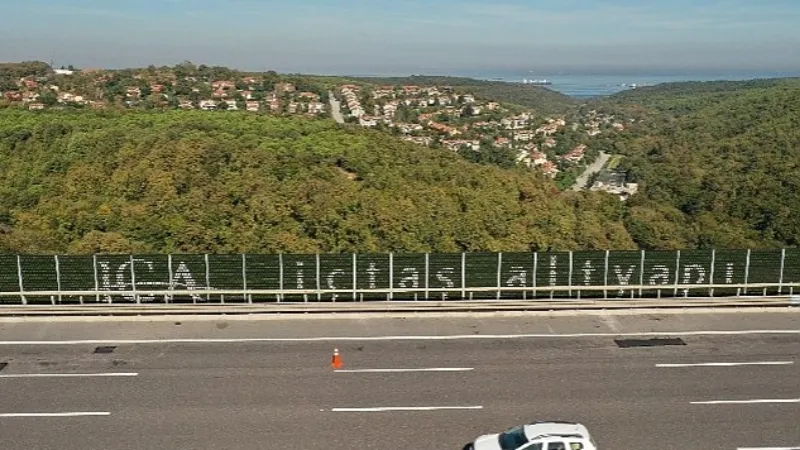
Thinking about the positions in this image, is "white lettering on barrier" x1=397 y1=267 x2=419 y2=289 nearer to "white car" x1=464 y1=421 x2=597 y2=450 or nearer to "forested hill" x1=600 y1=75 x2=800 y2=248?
"white car" x1=464 y1=421 x2=597 y2=450

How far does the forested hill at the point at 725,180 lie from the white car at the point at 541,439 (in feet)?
115

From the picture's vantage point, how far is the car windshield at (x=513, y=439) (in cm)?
1179

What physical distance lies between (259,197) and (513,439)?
3066 centimetres

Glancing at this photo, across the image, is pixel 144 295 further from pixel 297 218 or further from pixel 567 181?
pixel 567 181

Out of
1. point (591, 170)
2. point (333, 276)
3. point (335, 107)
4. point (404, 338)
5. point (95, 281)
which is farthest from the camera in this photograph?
point (335, 107)

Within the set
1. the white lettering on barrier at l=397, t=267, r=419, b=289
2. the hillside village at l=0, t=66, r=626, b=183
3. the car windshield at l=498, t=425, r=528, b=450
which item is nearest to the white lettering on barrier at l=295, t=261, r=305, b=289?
the white lettering on barrier at l=397, t=267, r=419, b=289

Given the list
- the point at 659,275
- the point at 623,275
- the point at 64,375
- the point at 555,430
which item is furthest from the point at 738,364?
the point at 64,375

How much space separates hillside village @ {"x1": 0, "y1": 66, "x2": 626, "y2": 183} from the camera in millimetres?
90306

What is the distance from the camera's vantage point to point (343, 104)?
395ft

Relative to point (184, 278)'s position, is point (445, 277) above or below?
below

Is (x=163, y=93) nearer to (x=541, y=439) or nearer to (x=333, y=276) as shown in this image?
(x=333, y=276)

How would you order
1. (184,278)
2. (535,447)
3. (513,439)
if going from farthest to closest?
(184,278)
(513,439)
(535,447)

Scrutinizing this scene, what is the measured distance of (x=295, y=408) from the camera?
47.2 ft

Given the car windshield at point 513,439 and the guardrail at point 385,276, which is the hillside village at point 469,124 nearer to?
the guardrail at point 385,276
